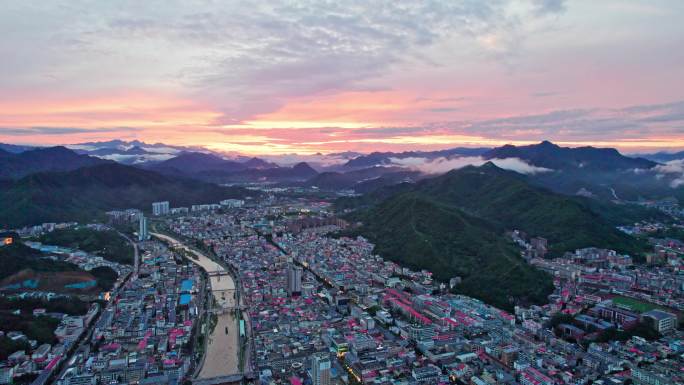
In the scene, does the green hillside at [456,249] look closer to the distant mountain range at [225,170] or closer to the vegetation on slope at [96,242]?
the vegetation on slope at [96,242]

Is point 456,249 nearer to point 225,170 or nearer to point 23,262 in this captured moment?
point 23,262

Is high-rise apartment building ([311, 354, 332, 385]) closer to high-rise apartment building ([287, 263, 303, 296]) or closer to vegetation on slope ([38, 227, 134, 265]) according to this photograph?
high-rise apartment building ([287, 263, 303, 296])

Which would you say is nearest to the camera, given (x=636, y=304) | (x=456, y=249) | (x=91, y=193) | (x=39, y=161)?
(x=636, y=304)

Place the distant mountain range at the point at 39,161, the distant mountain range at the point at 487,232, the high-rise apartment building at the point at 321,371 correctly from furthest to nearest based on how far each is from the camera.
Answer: the distant mountain range at the point at 39,161
the distant mountain range at the point at 487,232
the high-rise apartment building at the point at 321,371

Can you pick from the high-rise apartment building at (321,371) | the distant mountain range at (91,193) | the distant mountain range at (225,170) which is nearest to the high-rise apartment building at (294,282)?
the high-rise apartment building at (321,371)

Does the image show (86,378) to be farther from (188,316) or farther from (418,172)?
(418,172)

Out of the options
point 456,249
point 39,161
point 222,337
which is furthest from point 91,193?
point 456,249
